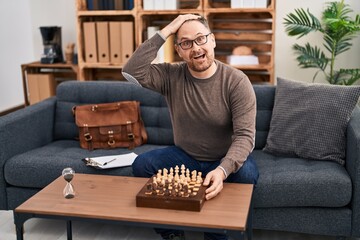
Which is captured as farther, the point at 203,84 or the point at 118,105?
the point at 118,105

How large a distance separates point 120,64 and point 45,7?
1.07 metres

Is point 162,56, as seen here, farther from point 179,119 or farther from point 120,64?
point 179,119

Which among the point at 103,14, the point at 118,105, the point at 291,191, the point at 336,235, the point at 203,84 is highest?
the point at 103,14

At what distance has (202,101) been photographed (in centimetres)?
212

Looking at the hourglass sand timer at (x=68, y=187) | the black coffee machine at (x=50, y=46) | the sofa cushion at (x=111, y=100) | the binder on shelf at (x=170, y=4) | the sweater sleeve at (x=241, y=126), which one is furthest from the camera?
the black coffee machine at (x=50, y=46)

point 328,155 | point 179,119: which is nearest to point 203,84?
point 179,119

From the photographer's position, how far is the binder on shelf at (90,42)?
3.87 meters

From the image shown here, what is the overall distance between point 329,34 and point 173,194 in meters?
2.24

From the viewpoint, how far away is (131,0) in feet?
12.5

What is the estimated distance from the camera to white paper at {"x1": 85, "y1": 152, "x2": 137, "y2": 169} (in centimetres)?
239

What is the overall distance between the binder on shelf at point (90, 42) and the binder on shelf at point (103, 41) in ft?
0.11

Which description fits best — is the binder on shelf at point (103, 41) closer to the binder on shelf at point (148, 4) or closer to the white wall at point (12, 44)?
the binder on shelf at point (148, 4)

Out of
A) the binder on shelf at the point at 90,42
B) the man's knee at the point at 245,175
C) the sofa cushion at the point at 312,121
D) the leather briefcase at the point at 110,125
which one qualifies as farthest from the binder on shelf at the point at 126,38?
the man's knee at the point at 245,175

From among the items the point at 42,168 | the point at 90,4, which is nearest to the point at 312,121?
the point at 42,168
